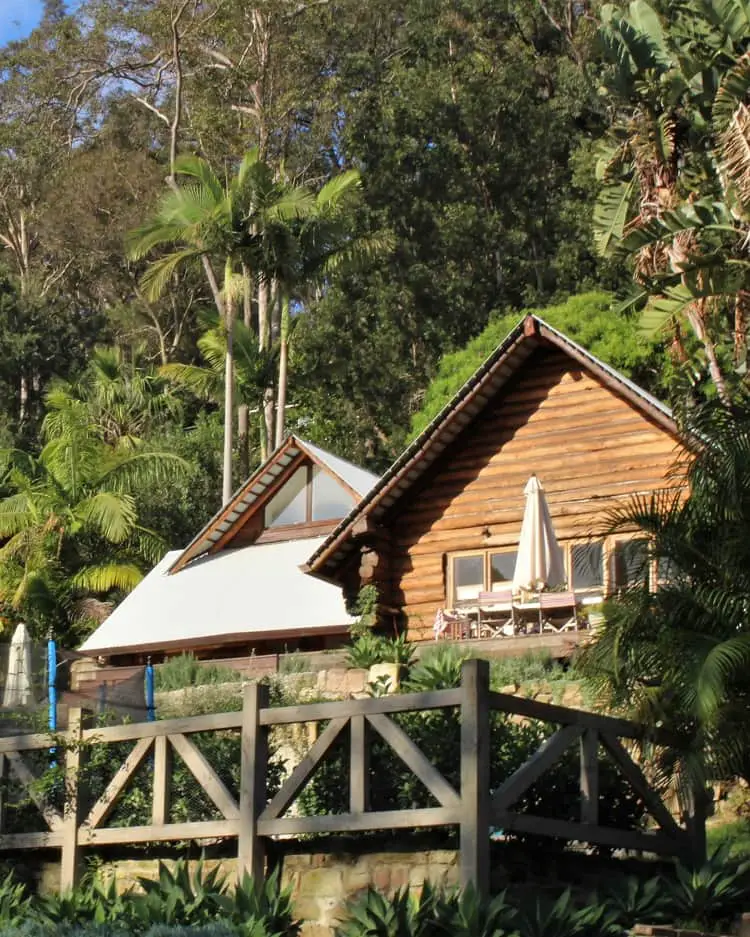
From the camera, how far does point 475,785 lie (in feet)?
30.9

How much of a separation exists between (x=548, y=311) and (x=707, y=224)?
15714mm

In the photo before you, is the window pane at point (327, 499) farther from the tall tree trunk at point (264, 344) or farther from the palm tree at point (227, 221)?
the tall tree trunk at point (264, 344)

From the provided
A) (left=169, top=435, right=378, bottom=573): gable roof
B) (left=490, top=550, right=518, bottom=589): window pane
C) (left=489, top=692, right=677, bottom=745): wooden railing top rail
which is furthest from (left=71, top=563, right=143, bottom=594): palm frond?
(left=489, top=692, right=677, bottom=745): wooden railing top rail

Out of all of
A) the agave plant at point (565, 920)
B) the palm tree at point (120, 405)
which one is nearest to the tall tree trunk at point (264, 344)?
the palm tree at point (120, 405)

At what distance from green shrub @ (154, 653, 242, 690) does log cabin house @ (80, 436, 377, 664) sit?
1.65m

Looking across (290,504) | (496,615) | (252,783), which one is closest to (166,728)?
(252,783)

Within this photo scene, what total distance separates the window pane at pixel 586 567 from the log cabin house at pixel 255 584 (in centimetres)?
379

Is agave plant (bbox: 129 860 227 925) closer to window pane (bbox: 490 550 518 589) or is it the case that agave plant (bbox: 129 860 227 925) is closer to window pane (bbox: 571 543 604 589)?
window pane (bbox: 571 543 604 589)

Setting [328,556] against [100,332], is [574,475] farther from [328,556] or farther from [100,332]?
[100,332]

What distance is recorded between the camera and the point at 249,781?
10.5m

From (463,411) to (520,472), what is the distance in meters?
1.26

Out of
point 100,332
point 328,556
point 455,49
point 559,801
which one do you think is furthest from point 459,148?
point 559,801

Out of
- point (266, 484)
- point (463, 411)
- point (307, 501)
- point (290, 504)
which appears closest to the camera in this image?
point (463, 411)

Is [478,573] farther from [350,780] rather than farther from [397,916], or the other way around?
→ [397,916]
